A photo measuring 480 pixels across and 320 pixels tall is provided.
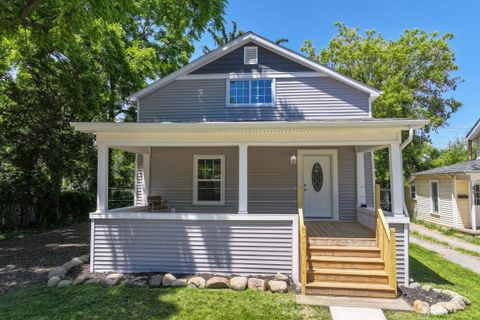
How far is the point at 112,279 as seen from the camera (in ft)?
20.2

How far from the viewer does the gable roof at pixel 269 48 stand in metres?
9.09

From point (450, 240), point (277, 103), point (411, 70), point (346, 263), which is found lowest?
point (450, 240)

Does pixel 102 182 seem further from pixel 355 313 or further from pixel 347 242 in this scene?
pixel 355 313

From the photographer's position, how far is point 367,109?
912 cm

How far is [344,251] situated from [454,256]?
5.68 meters

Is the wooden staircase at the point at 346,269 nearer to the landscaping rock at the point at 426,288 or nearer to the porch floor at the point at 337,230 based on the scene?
the porch floor at the point at 337,230

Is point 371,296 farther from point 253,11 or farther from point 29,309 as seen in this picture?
point 253,11

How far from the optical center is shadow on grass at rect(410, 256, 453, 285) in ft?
21.7

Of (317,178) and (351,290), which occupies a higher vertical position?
(317,178)

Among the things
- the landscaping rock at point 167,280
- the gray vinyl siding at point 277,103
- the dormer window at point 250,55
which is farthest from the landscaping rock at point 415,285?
the dormer window at point 250,55

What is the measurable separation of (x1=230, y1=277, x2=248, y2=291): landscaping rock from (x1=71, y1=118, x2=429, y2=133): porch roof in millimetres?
2993

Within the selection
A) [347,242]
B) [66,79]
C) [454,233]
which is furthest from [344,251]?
[454,233]

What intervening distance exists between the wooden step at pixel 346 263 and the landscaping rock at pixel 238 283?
4.37 feet

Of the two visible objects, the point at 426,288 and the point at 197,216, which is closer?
the point at 426,288
